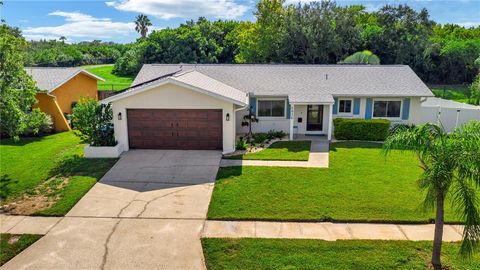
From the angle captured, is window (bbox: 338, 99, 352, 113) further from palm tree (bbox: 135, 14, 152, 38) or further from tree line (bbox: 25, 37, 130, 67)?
palm tree (bbox: 135, 14, 152, 38)

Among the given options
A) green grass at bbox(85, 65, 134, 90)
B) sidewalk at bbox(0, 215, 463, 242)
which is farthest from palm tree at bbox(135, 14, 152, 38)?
sidewalk at bbox(0, 215, 463, 242)

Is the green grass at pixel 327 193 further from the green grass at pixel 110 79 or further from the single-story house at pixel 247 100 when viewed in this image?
the green grass at pixel 110 79

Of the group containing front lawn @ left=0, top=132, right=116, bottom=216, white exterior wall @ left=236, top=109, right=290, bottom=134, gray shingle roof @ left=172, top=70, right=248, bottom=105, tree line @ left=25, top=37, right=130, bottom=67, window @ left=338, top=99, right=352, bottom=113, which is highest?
tree line @ left=25, top=37, right=130, bottom=67

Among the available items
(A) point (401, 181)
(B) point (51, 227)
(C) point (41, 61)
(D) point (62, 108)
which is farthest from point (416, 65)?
(C) point (41, 61)

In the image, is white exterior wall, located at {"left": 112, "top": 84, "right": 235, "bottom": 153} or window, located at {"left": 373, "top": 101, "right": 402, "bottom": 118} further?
window, located at {"left": 373, "top": 101, "right": 402, "bottom": 118}

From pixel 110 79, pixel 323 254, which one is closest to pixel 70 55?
pixel 110 79

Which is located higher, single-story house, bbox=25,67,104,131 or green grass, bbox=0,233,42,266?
single-story house, bbox=25,67,104,131

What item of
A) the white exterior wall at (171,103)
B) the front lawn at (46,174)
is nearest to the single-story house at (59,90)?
the front lawn at (46,174)
